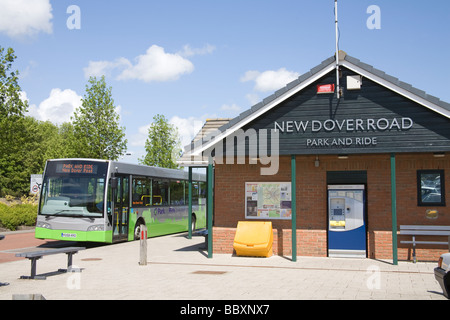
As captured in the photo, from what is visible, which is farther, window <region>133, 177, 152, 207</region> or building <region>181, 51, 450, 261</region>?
window <region>133, 177, 152, 207</region>

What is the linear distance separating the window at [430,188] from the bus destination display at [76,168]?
10584mm

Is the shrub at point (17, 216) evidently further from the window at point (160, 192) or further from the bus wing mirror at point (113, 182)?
the bus wing mirror at point (113, 182)

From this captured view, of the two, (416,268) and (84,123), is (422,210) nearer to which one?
(416,268)

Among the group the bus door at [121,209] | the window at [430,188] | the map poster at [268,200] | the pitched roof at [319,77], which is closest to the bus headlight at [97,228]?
the bus door at [121,209]

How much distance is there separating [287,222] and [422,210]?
12.8 ft

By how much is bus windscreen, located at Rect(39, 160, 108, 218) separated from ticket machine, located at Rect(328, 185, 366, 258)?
25.3 feet

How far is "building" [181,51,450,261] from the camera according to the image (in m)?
13.8

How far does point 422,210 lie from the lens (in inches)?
565

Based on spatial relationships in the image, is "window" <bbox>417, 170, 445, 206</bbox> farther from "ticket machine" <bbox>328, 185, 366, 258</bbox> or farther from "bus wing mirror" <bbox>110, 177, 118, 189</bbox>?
"bus wing mirror" <bbox>110, 177, 118, 189</bbox>

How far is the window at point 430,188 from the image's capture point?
46.8 ft

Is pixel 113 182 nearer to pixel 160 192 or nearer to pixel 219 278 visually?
pixel 160 192

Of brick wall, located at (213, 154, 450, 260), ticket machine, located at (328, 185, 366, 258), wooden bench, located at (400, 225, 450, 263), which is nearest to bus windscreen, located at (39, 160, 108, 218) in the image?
brick wall, located at (213, 154, 450, 260)

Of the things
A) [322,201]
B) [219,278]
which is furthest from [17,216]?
[219,278]
